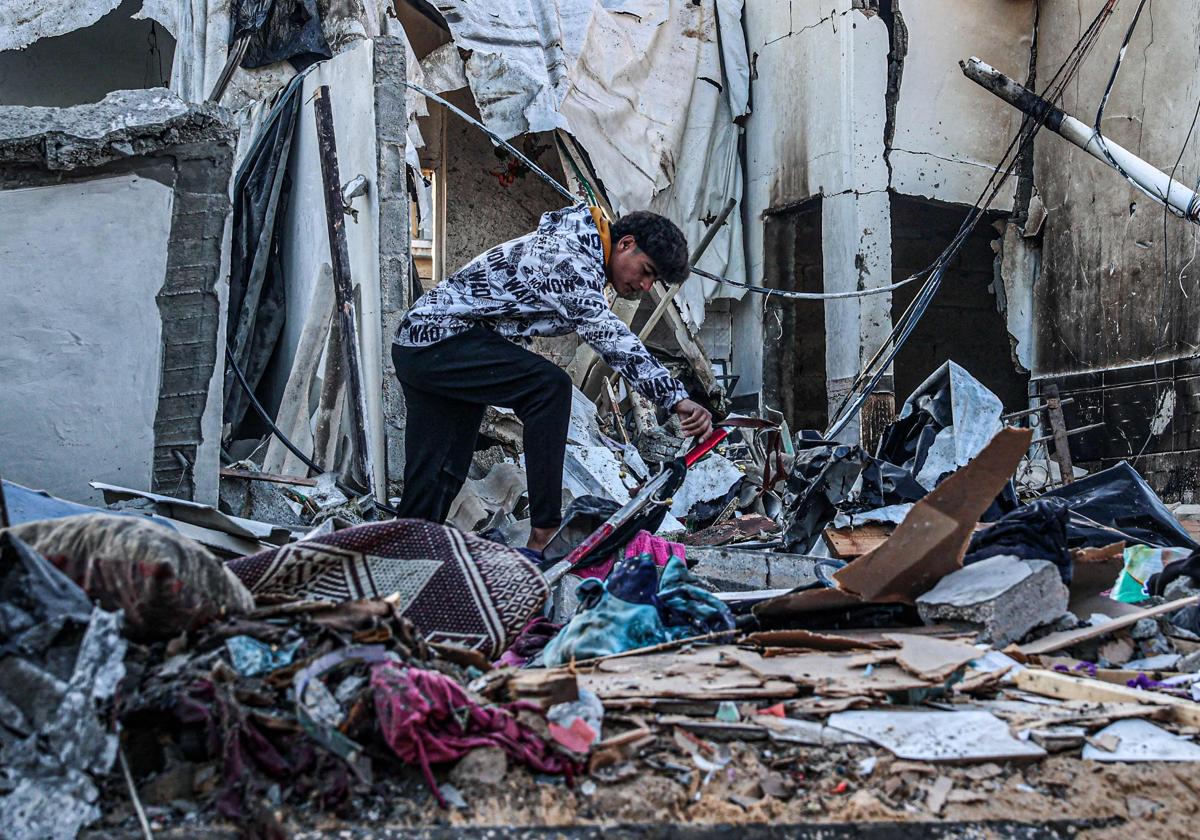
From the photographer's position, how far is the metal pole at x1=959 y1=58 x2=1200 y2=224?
8.22 m

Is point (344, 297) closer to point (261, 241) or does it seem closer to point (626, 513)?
point (261, 241)

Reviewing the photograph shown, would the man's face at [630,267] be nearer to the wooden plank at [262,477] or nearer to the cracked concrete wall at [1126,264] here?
the wooden plank at [262,477]

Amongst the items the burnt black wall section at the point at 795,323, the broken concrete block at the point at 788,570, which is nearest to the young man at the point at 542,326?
the broken concrete block at the point at 788,570

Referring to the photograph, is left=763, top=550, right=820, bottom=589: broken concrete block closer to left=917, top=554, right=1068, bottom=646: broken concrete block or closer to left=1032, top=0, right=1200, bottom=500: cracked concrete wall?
left=917, top=554, right=1068, bottom=646: broken concrete block

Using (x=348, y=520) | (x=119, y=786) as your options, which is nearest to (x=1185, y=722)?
(x=119, y=786)

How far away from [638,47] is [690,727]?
8.45m

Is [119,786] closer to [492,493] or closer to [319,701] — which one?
[319,701]

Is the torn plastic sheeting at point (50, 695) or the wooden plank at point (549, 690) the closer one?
the torn plastic sheeting at point (50, 695)

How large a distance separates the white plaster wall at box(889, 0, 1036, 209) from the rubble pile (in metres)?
7.53

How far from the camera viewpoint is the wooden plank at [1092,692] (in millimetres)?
2344

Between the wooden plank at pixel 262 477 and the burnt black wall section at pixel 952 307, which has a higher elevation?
the burnt black wall section at pixel 952 307

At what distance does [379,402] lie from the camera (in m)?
6.04

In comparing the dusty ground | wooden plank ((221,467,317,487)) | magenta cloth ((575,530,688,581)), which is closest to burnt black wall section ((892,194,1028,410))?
wooden plank ((221,467,317,487))

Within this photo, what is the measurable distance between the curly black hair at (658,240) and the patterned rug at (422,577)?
168 centimetres
